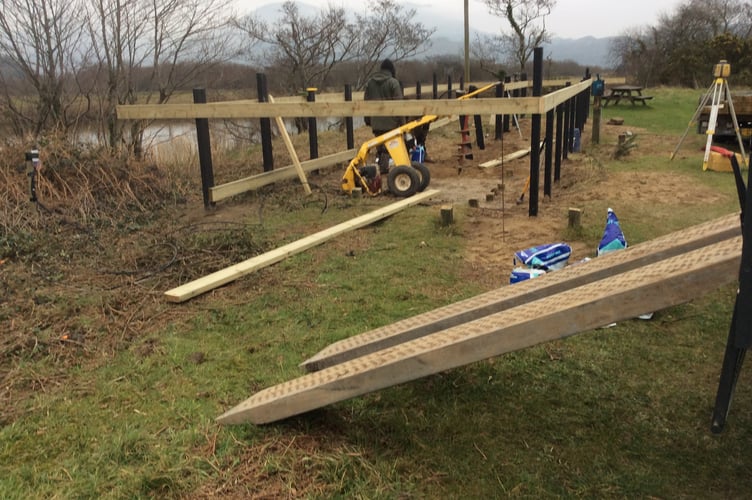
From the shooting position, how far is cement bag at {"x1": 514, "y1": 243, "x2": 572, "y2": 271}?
14.5ft

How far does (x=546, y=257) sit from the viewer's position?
445 centimetres

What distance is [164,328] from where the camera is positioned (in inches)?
158

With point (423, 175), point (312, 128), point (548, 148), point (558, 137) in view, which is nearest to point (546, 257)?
point (548, 148)

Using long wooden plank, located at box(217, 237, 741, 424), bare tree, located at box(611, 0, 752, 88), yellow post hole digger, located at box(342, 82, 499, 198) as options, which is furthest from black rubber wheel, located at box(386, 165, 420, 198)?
bare tree, located at box(611, 0, 752, 88)

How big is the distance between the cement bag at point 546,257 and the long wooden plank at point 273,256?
86.5 inches

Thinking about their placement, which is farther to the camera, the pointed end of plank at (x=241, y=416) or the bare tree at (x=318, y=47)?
the bare tree at (x=318, y=47)

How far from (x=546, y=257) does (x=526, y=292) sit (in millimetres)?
1572

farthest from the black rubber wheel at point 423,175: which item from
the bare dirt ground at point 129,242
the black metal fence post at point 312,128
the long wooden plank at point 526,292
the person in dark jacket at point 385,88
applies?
the long wooden plank at point 526,292

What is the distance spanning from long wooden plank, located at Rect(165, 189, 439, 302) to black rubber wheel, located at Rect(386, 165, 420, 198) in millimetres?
468

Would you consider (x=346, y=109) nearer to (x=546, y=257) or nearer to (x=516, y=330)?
(x=546, y=257)

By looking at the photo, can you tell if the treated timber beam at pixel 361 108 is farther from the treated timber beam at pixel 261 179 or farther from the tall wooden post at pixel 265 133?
the tall wooden post at pixel 265 133

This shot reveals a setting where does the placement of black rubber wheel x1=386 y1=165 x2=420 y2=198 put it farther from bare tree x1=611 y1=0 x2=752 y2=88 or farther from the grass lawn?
bare tree x1=611 y1=0 x2=752 y2=88

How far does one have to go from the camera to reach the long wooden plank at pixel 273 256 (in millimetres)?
4517

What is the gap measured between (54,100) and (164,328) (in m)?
7.81
